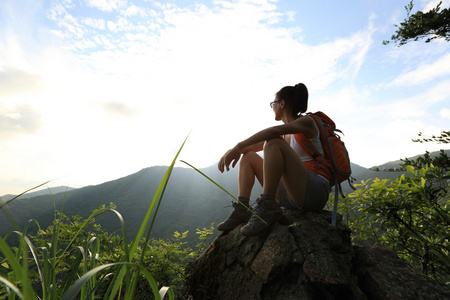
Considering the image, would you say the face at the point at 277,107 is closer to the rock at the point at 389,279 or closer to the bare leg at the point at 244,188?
the bare leg at the point at 244,188

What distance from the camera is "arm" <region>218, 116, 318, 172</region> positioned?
2.27 meters

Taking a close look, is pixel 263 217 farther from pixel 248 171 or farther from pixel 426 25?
pixel 426 25

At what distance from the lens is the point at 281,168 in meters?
2.22

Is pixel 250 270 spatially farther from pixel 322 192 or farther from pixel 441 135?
pixel 441 135

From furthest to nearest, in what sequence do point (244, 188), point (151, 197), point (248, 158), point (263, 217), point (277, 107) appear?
1. point (151, 197)
2. point (277, 107)
3. point (248, 158)
4. point (244, 188)
5. point (263, 217)

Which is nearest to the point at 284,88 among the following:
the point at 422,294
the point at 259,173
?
the point at 259,173

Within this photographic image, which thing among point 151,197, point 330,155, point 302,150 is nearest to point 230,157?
point 302,150

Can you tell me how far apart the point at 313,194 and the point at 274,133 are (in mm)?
753

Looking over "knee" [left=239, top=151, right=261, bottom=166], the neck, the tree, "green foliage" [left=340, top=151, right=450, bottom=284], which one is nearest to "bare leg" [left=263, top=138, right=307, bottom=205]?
"knee" [left=239, top=151, right=261, bottom=166]

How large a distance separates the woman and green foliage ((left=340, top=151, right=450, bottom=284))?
0.88 metres

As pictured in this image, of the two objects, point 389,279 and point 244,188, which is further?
point 244,188

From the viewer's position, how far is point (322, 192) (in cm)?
236

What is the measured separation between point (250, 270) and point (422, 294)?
53.2 inches

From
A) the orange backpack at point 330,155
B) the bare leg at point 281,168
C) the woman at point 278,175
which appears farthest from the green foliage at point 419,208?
the bare leg at point 281,168
